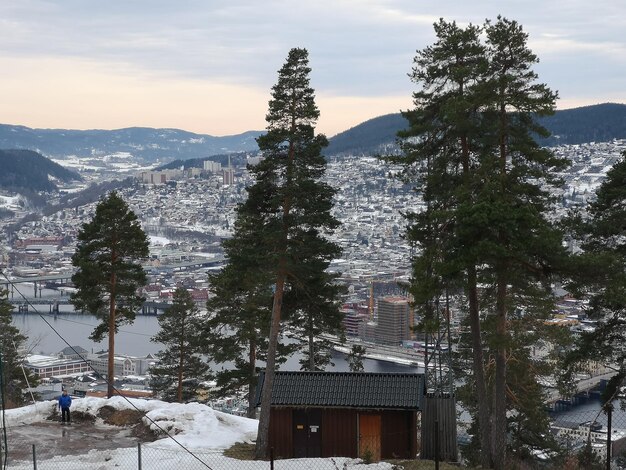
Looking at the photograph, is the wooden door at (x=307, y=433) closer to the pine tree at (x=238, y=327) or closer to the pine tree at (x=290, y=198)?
the pine tree at (x=290, y=198)

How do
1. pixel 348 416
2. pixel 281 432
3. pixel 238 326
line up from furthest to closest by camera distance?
pixel 238 326 → pixel 281 432 → pixel 348 416

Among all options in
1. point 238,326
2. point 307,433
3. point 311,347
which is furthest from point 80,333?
point 307,433

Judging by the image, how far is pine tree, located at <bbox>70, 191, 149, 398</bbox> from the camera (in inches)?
809

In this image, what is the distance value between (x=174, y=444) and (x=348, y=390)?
10.7 feet

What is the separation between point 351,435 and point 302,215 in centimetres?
389

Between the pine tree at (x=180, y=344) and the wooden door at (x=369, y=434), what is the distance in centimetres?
1077

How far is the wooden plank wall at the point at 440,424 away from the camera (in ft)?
46.6

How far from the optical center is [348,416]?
14.3 m

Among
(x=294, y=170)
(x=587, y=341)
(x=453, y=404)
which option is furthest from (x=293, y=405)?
(x=587, y=341)

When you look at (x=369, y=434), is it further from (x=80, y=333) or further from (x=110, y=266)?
(x=80, y=333)

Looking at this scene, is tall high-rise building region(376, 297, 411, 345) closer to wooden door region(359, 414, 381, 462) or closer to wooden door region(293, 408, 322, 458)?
wooden door region(293, 408, 322, 458)

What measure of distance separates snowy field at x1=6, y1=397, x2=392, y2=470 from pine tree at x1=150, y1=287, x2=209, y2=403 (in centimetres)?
649

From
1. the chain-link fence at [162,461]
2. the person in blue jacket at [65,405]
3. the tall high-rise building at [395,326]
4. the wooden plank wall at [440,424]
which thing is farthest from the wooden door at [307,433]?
the tall high-rise building at [395,326]

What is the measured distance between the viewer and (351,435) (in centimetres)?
1426
